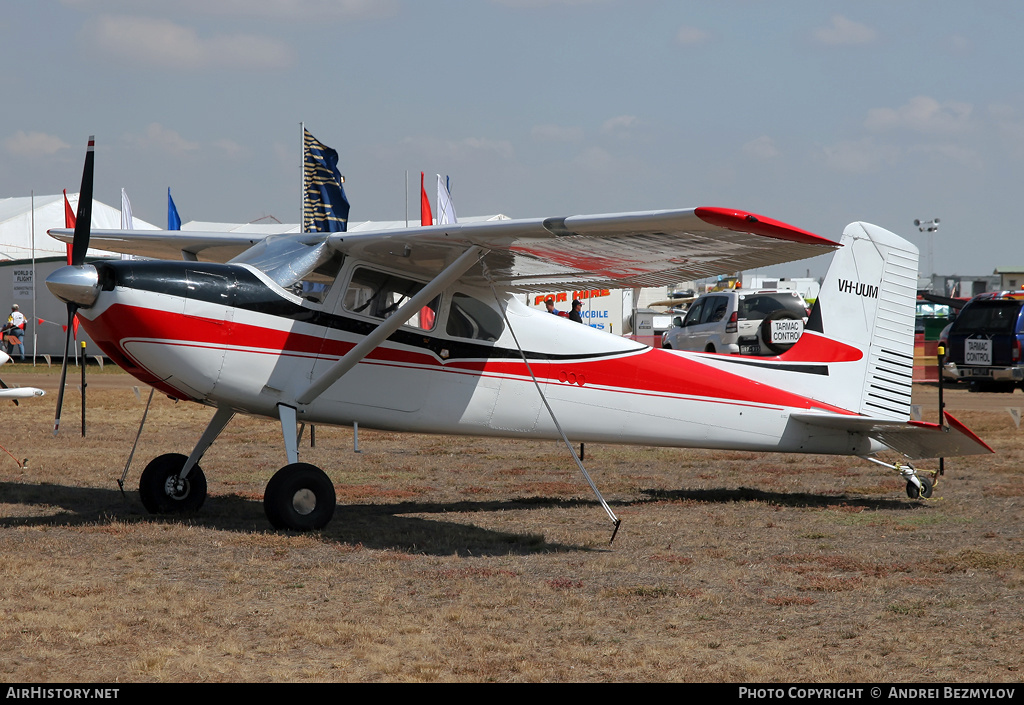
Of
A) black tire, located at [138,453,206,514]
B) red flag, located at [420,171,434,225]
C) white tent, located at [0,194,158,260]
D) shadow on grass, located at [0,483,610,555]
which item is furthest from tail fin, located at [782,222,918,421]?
white tent, located at [0,194,158,260]

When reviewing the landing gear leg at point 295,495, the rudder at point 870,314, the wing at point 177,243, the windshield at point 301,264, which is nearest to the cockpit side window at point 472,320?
the windshield at point 301,264

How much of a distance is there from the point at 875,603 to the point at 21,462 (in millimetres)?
10471

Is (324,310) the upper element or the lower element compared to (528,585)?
upper

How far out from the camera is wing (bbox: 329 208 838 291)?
20.8 feet

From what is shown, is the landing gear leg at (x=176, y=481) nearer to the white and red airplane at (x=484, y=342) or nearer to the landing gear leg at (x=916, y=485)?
the white and red airplane at (x=484, y=342)

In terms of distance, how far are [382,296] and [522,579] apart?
10.2 ft

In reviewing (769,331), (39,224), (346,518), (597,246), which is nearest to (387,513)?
(346,518)

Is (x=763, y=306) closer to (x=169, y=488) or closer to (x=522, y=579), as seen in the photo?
(x=169, y=488)

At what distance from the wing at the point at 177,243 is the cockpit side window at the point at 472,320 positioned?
2.47 meters

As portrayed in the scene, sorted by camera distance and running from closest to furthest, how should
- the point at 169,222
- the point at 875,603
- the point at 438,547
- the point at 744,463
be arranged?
the point at 875,603, the point at 438,547, the point at 744,463, the point at 169,222

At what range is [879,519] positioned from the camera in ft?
29.6

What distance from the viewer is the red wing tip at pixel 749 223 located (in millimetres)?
5992

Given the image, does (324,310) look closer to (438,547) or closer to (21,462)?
(438,547)
